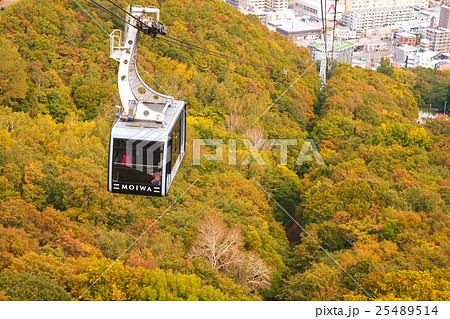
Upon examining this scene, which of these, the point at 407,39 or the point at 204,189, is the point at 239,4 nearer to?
the point at 407,39

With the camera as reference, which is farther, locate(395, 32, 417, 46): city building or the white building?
locate(395, 32, 417, 46): city building

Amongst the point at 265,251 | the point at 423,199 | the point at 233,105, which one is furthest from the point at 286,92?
the point at 265,251

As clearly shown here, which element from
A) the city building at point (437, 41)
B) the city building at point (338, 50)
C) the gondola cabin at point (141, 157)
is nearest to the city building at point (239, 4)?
Answer: the city building at point (437, 41)

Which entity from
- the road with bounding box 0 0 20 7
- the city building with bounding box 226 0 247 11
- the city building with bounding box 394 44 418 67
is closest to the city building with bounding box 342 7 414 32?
the city building with bounding box 226 0 247 11

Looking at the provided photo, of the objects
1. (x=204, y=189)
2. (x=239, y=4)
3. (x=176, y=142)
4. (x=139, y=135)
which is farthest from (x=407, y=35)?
(x=139, y=135)

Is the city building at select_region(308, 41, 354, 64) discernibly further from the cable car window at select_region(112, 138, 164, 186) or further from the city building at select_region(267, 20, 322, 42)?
the cable car window at select_region(112, 138, 164, 186)
